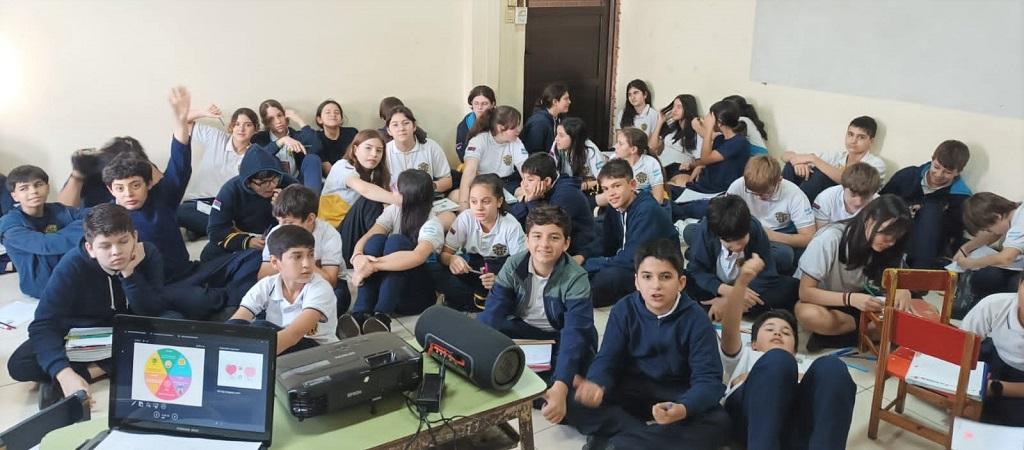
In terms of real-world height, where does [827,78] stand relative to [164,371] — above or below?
above

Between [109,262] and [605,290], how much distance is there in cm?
227

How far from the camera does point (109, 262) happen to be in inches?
116

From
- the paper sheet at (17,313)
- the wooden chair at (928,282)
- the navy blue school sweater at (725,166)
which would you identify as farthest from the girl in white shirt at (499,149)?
the wooden chair at (928,282)

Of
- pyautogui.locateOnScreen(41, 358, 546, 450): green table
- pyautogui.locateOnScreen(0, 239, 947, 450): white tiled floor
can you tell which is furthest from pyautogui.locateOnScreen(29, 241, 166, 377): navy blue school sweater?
pyautogui.locateOnScreen(41, 358, 546, 450): green table

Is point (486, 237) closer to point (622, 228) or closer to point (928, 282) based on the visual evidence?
point (622, 228)

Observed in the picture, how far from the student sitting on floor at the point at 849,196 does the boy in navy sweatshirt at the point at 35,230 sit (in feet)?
12.6

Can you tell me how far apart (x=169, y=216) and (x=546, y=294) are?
6.40ft

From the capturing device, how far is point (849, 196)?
4.25 metres

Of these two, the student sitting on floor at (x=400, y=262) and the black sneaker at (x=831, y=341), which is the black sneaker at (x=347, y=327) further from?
the black sneaker at (x=831, y=341)

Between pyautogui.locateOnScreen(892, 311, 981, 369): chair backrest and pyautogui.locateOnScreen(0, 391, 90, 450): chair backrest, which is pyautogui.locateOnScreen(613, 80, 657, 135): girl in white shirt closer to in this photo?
pyautogui.locateOnScreen(892, 311, 981, 369): chair backrest

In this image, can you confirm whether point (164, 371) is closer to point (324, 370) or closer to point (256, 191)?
point (324, 370)

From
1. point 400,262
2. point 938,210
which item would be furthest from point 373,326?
point 938,210

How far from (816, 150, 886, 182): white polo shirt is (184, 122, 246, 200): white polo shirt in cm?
385

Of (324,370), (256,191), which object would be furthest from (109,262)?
(324,370)
